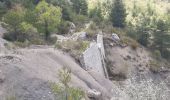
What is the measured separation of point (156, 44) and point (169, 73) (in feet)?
23.7

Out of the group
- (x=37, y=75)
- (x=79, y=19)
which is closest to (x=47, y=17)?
(x=79, y=19)

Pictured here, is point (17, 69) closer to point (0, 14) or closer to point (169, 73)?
point (0, 14)

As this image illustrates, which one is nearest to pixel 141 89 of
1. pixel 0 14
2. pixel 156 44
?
pixel 0 14

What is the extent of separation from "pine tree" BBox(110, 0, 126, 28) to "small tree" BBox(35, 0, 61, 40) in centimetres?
1994

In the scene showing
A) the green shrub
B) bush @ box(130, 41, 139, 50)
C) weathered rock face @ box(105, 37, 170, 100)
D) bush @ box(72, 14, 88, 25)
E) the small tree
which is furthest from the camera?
bush @ box(72, 14, 88, 25)

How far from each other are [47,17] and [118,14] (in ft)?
73.1

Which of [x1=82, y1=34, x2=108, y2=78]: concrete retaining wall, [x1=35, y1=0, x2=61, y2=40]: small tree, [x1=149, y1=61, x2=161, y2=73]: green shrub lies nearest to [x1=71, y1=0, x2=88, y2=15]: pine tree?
[x1=149, y1=61, x2=161, y2=73]: green shrub

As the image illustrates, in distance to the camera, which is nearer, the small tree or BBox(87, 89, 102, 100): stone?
BBox(87, 89, 102, 100): stone

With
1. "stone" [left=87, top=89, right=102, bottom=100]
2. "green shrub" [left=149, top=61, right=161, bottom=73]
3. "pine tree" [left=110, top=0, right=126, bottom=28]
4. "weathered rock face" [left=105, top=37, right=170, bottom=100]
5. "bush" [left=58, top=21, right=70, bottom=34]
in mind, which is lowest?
"green shrub" [left=149, top=61, right=161, bottom=73]

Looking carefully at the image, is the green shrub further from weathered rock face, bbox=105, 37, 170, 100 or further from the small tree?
the small tree

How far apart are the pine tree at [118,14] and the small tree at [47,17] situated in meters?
19.9

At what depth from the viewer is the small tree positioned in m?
53.5

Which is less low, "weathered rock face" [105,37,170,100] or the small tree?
the small tree

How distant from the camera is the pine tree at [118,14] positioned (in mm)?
73000
